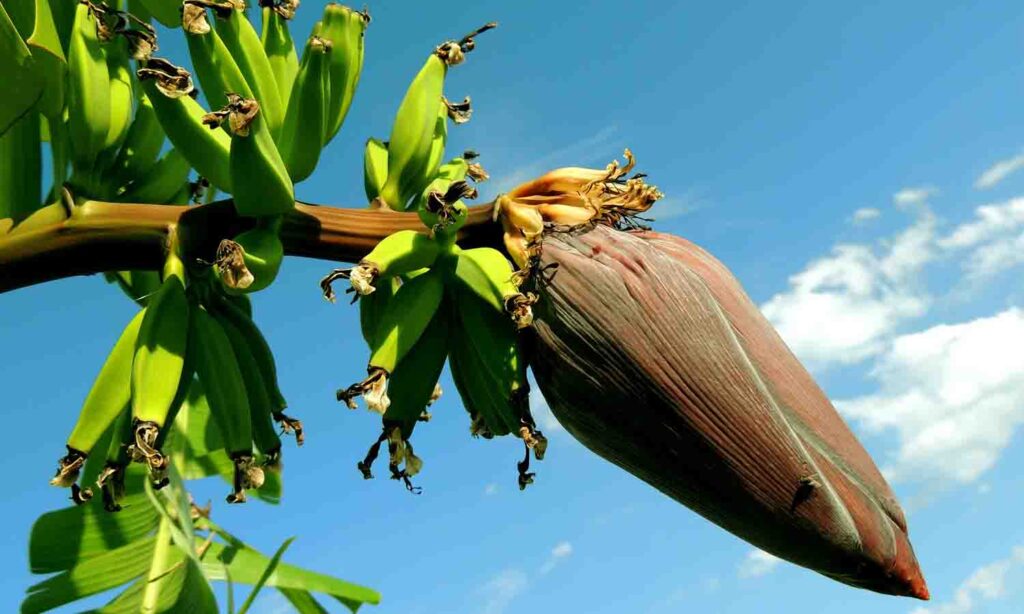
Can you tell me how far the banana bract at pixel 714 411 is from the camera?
1.04 m

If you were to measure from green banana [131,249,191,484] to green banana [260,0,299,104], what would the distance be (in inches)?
15.5

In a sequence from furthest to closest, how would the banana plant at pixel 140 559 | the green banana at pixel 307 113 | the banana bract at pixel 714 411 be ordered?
1. the banana plant at pixel 140 559
2. the green banana at pixel 307 113
3. the banana bract at pixel 714 411

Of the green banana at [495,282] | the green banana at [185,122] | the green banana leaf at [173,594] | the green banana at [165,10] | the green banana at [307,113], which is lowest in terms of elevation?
the green banana leaf at [173,594]

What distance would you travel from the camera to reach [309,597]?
1773 mm

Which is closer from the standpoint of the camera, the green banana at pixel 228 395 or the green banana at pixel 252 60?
the green banana at pixel 228 395

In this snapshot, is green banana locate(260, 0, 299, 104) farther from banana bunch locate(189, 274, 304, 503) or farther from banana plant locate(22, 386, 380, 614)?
banana plant locate(22, 386, 380, 614)

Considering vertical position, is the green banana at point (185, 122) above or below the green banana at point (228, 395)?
above

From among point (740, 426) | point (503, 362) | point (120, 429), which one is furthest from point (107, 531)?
point (740, 426)

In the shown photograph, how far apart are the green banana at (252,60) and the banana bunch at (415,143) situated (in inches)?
6.2

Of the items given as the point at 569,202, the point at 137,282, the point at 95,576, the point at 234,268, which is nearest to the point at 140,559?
the point at 95,576

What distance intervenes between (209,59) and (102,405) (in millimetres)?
465

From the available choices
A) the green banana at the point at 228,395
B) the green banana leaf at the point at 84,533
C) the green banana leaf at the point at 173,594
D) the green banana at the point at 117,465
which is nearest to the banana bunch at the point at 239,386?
the green banana at the point at 228,395

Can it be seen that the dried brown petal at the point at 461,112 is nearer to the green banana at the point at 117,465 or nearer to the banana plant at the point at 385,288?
the banana plant at the point at 385,288

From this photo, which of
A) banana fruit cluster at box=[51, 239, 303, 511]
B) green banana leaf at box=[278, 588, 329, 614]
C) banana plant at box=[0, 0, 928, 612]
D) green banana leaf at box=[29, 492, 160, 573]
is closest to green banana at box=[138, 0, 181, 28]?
banana plant at box=[0, 0, 928, 612]
